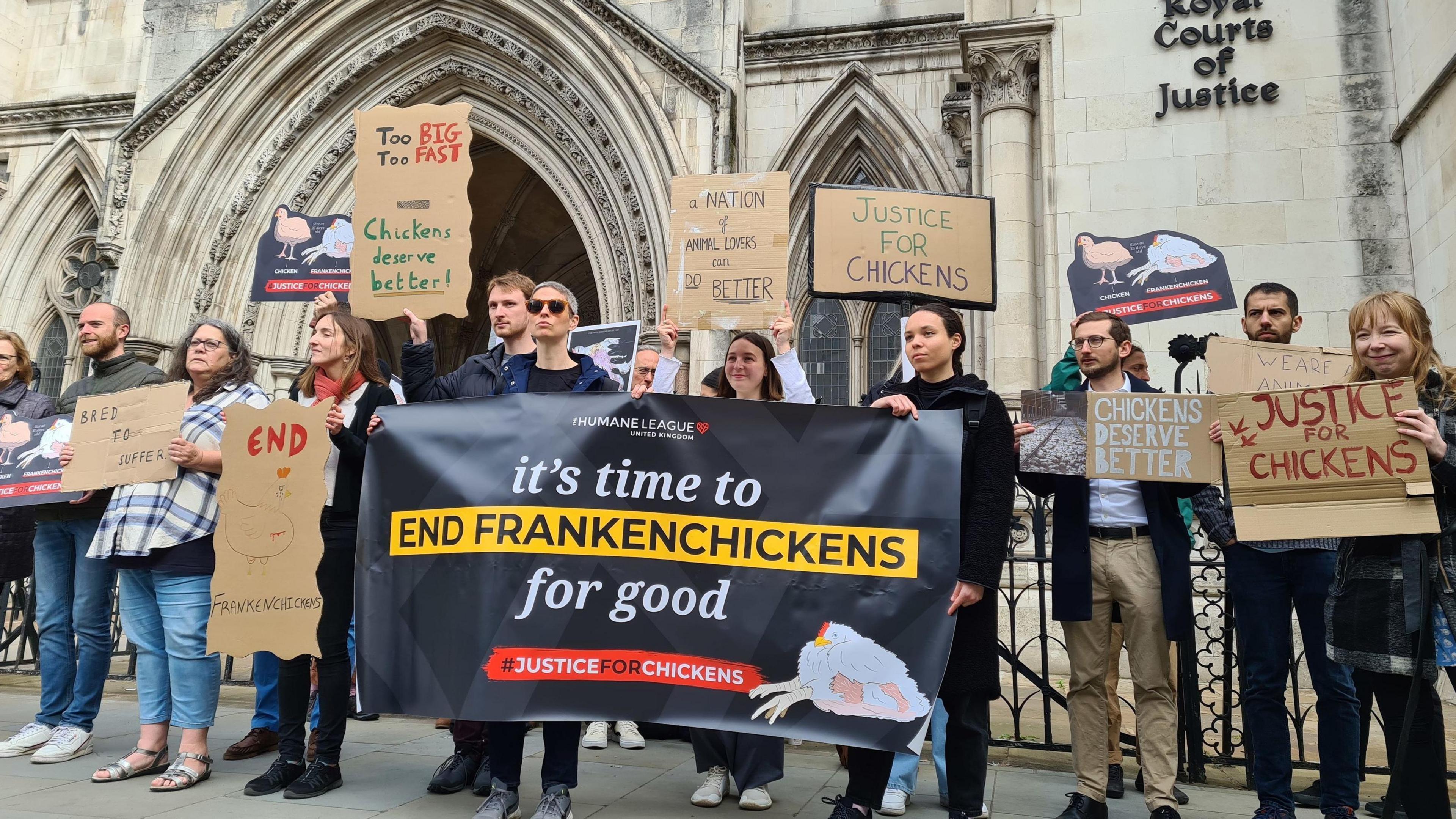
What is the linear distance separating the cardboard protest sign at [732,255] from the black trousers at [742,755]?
203cm

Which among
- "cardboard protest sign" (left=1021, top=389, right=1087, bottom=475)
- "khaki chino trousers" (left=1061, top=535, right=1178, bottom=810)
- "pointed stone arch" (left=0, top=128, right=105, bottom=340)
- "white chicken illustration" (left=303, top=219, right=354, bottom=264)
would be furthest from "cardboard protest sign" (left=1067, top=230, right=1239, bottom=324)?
"pointed stone arch" (left=0, top=128, right=105, bottom=340)

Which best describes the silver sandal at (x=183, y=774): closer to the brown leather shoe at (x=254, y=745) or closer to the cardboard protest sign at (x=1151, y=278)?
the brown leather shoe at (x=254, y=745)

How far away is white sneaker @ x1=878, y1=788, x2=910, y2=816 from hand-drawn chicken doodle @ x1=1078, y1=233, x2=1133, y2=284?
410 cm

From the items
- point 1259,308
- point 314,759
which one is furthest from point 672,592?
point 1259,308

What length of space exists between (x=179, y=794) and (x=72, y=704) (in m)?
1.23

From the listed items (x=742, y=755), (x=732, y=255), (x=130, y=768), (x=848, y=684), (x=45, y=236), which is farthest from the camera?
(x=45, y=236)

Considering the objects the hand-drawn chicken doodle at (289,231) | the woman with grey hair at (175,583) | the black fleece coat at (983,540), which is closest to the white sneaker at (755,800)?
the black fleece coat at (983,540)

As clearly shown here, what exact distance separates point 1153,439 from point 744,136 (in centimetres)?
964

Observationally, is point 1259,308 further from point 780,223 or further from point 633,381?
point 633,381

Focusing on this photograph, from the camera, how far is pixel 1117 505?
4.07m

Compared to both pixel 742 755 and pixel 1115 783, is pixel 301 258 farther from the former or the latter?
pixel 1115 783

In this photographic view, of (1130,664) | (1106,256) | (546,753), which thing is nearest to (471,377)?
(546,753)

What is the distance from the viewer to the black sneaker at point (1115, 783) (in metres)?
4.50

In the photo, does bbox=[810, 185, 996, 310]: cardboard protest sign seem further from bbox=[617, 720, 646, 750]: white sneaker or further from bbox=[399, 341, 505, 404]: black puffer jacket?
bbox=[617, 720, 646, 750]: white sneaker
